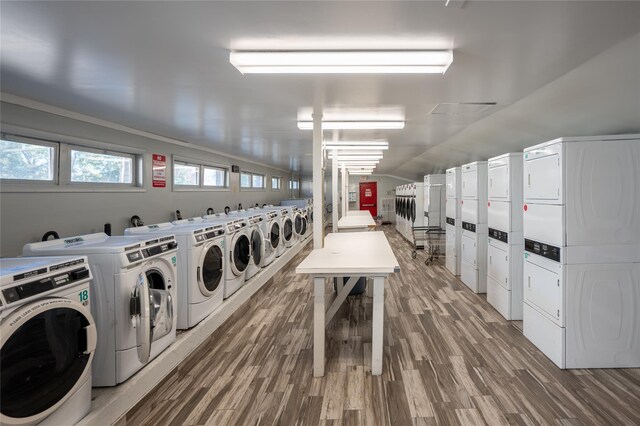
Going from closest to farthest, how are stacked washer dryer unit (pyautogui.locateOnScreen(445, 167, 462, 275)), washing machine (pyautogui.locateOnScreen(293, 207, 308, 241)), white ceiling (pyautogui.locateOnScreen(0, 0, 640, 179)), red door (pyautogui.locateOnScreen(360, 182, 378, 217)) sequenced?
white ceiling (pyautogui.locateOnScreen(0, 0, 640, 179)), stacked washer dryer unit (pyautogui.locateOnScreen(445, 167, 462, 275)), washing machine (pyautogui.locateOnScreen(293, 207, 308, 241)), red door (pyautogui.locateOnScreen(360, 182, 378, 217))

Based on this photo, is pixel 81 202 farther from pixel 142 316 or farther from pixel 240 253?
pixel 142 316

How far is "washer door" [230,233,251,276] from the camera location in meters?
4.21

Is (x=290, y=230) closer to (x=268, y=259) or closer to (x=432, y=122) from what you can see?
(x=268, y=259)

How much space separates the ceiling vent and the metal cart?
3.84m

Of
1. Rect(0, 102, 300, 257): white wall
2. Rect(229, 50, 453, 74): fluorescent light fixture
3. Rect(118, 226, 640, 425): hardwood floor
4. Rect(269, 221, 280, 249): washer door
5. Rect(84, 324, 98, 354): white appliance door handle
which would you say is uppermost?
Rect(229, 50, 453, 74): fluorescent light fixture

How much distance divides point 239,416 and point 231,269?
6.73ft

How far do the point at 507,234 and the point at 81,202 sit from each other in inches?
200

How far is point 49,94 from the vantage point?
303 cm

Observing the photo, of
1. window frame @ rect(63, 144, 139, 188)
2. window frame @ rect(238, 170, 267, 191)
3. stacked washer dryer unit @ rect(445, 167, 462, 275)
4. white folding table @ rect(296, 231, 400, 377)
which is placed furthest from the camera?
window frame @ rect(238, 170, 267, 191)

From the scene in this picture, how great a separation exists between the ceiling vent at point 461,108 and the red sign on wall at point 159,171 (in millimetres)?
4097

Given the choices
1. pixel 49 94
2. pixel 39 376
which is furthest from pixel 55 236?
pixel 39 376

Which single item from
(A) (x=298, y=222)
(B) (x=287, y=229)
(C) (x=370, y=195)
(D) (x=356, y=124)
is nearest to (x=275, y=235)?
(B) (x=287, y=229)

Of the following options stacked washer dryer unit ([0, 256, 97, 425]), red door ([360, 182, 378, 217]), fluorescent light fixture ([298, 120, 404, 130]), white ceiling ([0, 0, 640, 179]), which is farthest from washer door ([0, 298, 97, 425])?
red door ([360, 182, 378, 217])

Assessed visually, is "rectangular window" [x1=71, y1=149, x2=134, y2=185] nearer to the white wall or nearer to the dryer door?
the white wall
